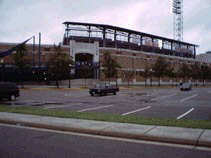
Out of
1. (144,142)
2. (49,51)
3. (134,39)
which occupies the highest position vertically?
(134,39)

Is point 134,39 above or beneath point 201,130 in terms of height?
above

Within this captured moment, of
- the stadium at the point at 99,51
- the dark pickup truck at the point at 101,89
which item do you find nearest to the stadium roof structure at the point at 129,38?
the stadium at the point at 99,51

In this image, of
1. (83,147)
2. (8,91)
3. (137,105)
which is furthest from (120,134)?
(8,91)

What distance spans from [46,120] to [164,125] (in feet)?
16.7

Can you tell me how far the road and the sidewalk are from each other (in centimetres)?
37

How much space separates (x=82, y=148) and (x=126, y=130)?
93.3 inches

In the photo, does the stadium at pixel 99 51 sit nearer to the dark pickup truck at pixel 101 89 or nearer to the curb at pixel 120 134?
the dark pickup truck at pixel 101 89

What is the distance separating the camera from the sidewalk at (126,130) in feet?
26.0

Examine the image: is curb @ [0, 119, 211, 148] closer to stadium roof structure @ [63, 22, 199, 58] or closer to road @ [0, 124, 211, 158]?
road @ [0, 124, 211, 158]

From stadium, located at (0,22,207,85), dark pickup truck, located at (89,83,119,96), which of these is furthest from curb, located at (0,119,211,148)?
stadium, located at (0,22,207,85)

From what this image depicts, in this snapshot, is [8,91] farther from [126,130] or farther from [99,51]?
[99,51]

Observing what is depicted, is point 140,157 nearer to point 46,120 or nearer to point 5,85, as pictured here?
point 46,120

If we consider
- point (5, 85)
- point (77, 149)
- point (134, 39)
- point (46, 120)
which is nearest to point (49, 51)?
point (134, 39)

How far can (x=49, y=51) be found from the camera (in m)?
72.2
